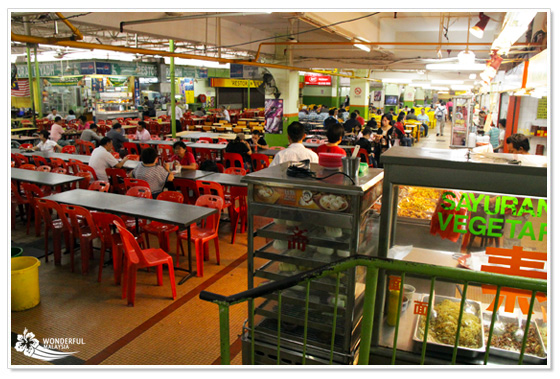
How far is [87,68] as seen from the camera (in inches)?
733

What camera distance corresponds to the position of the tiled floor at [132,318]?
11.2 feet

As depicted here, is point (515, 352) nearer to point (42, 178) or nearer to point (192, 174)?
point (192, 174)

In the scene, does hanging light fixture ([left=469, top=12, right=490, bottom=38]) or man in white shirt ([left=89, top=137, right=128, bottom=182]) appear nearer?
hanging light fixture ([left=469, top=12, right=490, bottom=38])

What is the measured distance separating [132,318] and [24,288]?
1141 millimetres

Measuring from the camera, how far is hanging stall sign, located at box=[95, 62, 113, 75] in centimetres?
1833

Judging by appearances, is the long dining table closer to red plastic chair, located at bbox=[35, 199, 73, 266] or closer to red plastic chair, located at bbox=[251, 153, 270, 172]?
red plastic chair, located at bbox=[35, 199, 73, 266]

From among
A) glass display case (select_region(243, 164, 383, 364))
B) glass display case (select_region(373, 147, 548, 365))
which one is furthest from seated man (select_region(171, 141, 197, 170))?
glass display case (select_region(373, 147, 548, 365))

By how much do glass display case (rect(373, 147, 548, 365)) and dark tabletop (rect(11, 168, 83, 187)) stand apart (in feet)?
16.7

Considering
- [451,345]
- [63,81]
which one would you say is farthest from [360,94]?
[451,345]

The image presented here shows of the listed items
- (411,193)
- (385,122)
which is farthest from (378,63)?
(411,193)

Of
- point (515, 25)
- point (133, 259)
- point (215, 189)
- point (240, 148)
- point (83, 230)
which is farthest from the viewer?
point (240, 148)

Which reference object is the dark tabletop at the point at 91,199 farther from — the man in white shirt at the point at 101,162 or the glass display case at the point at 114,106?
the glass display case at the point at 114,106

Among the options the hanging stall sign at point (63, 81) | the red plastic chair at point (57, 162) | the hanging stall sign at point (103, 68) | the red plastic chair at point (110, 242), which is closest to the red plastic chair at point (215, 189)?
the red plastic chair at point (110, 242)
